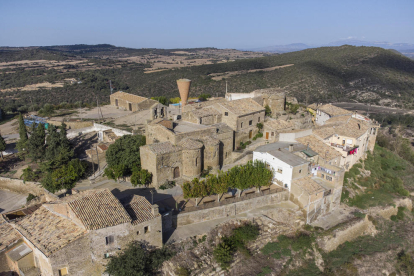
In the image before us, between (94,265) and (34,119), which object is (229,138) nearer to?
(94,265)

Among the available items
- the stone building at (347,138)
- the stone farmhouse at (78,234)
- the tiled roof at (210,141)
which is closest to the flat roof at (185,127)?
the tiled roof at (210,141)

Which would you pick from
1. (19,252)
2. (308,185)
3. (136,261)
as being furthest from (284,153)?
(19,252)

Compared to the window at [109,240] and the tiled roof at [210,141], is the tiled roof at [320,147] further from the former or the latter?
the window at [109,240]

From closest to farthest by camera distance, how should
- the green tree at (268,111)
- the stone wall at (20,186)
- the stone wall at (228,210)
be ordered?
the stone wall at (228,210) < the stone wall at (20,186) < the green tree at (268,111)

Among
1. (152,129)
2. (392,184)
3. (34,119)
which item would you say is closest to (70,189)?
(152,129)

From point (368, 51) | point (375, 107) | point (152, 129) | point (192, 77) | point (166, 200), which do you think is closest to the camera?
point (166, 200)

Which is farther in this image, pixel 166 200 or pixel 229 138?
pixel 229 138
